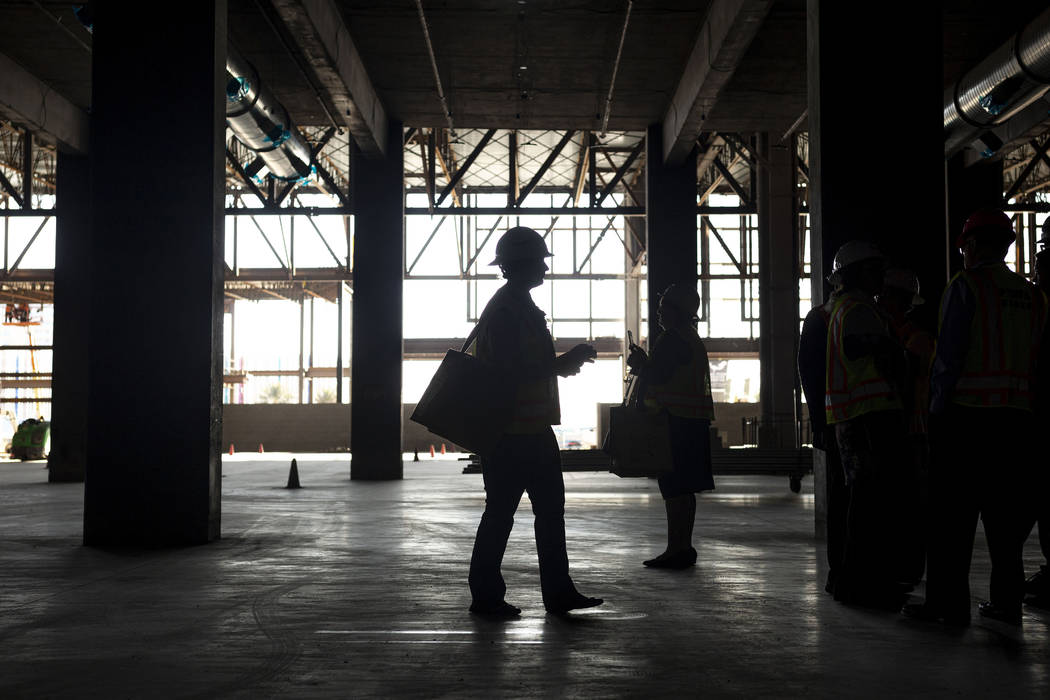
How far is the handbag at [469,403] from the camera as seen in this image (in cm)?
470

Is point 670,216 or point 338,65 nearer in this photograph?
point 338,65

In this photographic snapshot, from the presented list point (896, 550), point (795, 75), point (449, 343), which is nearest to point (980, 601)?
point (896, 550)

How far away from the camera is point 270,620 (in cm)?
471

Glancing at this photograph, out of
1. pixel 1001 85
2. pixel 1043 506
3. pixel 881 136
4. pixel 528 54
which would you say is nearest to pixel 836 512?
pixel 1043 506

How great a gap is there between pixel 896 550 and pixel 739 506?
6861 millimetres

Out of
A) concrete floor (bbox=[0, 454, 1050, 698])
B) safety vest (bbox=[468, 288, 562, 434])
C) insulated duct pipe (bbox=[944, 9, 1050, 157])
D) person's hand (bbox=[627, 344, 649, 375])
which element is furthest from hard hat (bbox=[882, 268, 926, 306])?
insulated duct pipe (bbox=[944, 9, 1050, 157])

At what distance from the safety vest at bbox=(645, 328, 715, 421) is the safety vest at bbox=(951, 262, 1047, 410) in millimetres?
2054

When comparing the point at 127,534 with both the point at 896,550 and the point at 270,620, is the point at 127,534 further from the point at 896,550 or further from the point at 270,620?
the point at 896,550

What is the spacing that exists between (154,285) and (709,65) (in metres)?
8.31

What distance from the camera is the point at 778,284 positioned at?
73.4 feet

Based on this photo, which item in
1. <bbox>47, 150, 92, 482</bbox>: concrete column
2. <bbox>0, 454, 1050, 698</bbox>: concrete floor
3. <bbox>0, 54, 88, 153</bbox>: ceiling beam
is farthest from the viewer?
<bbox>47, 150, 92, 482</bbox>: concrete column

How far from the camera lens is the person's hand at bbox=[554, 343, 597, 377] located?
184 inches

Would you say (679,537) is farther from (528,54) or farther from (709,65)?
(528,54)

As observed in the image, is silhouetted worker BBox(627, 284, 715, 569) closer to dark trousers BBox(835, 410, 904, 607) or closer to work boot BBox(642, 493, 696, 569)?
work boot BBox(642, 493, 696, 569)
